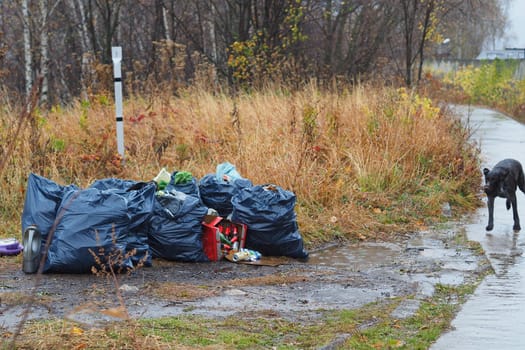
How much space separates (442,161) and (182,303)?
6932 millimetres

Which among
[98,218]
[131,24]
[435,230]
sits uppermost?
[131,24]

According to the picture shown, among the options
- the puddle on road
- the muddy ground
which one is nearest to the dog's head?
the muddy ground

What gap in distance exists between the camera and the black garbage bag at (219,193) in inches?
337

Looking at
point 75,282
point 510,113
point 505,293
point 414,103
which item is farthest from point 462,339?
point 510,113

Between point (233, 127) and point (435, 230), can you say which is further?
point (233, 127)

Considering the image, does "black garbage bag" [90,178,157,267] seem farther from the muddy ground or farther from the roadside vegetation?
the roadside vegetation

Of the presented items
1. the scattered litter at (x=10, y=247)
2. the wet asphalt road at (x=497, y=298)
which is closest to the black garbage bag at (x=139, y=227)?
the scattered litter at (x=10, y=247)

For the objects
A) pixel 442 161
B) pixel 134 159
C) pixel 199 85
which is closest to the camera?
pixel 134 159

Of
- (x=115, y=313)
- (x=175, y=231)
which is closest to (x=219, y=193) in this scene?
(x=175, y=231)

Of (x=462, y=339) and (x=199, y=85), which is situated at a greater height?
(x=199, y=85)

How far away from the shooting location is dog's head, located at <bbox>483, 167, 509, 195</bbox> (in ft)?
31.1

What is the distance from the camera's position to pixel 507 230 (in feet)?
31.1

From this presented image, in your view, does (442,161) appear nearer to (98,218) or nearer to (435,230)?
(435,230)

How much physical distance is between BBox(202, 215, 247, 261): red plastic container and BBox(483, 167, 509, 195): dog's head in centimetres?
326
